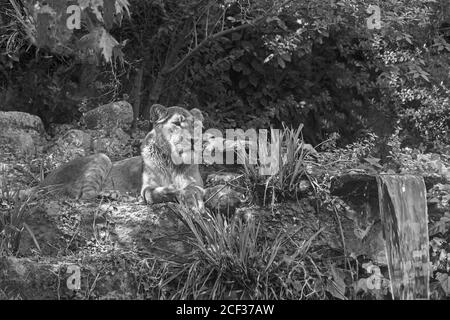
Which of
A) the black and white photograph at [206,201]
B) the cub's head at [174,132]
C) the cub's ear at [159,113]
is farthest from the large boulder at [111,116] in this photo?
the cub's head at [174,132]

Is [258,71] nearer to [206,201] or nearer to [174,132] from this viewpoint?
[174,132]

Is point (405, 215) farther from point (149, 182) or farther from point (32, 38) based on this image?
point (32, 38)

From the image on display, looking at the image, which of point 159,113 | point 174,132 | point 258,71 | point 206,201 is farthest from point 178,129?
point 258,71

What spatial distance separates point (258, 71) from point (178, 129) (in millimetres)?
4719

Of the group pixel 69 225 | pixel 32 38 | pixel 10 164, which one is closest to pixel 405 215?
pixel 69 225

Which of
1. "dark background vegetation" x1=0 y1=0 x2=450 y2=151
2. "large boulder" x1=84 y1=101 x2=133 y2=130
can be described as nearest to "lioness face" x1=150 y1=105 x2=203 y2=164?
"large boulder" x1=84 y1=101 x2=133 y2=130

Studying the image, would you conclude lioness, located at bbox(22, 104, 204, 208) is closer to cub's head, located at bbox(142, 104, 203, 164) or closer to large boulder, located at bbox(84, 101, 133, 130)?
cub's head, located at bbox(142, 104, 203, 164)

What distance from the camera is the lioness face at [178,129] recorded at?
24.2 ft

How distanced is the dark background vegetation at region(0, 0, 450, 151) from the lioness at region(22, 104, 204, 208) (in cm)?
327

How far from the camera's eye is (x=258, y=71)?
39.2 feet

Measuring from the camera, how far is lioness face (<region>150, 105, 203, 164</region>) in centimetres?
737
